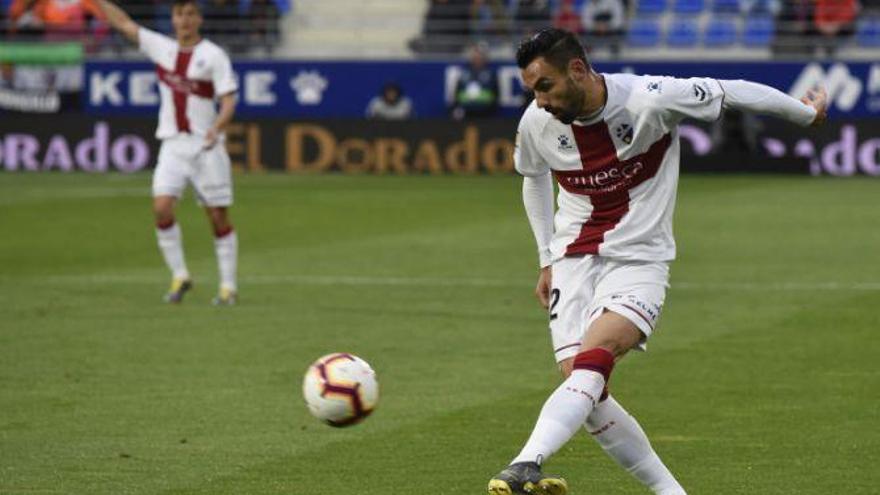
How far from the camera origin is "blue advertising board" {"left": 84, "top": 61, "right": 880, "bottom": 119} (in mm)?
31062

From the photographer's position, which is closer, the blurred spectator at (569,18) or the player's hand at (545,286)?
the player's hand at (545,286)

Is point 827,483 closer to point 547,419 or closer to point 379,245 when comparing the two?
point 547,419

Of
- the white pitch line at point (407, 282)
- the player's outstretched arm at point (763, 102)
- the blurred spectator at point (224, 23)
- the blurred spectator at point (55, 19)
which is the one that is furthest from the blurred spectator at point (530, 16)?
the player's outstretched arm at point (763, 102)

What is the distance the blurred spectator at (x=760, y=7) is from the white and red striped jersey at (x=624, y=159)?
26.7m

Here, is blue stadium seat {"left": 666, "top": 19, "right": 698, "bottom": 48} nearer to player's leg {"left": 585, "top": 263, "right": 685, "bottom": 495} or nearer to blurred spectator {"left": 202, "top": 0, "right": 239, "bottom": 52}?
blurred spectator {"left": 202, "top": 0, "right": 239, "bottom": 52}

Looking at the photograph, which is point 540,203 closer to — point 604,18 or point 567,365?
point 567,365

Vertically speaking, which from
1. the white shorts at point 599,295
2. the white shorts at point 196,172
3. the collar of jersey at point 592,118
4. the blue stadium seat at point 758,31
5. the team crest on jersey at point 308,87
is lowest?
the team crest on jersey at point 308,87

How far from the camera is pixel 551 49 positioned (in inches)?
267

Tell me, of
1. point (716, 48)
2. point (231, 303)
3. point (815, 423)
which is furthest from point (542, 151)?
point (716, 48)

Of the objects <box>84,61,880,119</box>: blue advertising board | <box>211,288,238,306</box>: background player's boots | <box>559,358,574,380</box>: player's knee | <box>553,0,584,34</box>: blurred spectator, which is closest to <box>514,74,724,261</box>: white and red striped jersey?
<box>559,358,574,380</box>: player's knee

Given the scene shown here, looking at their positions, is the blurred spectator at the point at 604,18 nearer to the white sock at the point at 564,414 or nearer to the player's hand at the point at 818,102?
the player's hand at the point at 818,102

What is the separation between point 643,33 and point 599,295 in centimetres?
2681

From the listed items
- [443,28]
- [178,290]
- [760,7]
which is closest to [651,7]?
[760,7]

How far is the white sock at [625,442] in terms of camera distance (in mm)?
7035
